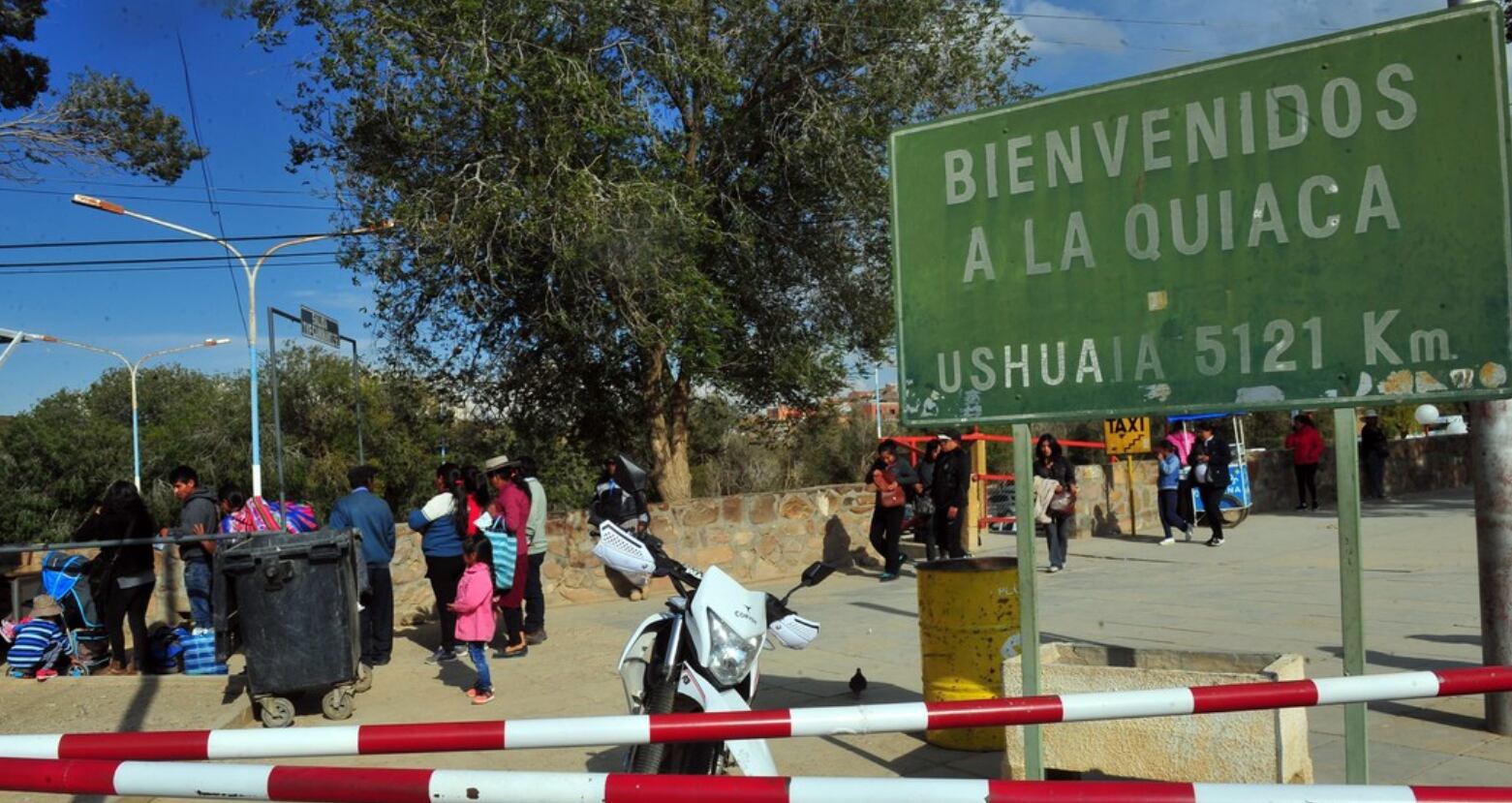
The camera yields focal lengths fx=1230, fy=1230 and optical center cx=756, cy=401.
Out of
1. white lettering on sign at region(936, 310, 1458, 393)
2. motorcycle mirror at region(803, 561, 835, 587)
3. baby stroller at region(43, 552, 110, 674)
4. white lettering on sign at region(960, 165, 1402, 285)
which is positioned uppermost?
white lettering on sign at region(960, 165, 1402, 285)

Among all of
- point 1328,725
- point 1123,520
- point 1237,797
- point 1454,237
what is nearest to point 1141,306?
point 1454,237

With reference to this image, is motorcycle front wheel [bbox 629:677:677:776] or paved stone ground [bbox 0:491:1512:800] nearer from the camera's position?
motorcycle front wheel [bbox 629:677:677:776]

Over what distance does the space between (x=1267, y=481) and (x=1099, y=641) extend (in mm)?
13318

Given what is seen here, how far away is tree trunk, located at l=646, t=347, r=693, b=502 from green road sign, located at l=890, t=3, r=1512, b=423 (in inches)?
→ 453

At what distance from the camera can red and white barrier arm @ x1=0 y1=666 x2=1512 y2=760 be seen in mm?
2996

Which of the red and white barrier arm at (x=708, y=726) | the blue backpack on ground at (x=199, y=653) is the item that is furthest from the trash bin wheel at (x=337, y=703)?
the red and white barrier arm at (x=708, y=726)

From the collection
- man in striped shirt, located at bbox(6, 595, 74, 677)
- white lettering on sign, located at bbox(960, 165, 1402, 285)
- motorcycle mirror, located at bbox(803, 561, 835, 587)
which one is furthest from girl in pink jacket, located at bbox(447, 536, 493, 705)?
white lettering on sign, located at bbox(960, 165, 1402, 285)

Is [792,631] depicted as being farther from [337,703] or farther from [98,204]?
[98,204]

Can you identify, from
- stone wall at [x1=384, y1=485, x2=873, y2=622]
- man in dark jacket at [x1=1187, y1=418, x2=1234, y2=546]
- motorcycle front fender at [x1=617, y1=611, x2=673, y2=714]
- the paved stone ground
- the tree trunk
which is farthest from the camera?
the tree trunk

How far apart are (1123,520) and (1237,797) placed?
51.0ft

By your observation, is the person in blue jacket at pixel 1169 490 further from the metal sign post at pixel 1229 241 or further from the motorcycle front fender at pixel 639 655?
the motorcycle front fender at pixel 639 655

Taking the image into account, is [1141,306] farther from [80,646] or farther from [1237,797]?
[80,646]

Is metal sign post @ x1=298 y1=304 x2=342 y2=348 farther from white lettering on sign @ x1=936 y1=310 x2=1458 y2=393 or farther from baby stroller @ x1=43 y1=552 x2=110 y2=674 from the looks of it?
white lettering on sign @ x1=936 y1=310 x2=1458 y2=393

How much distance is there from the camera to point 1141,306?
4270 mm
